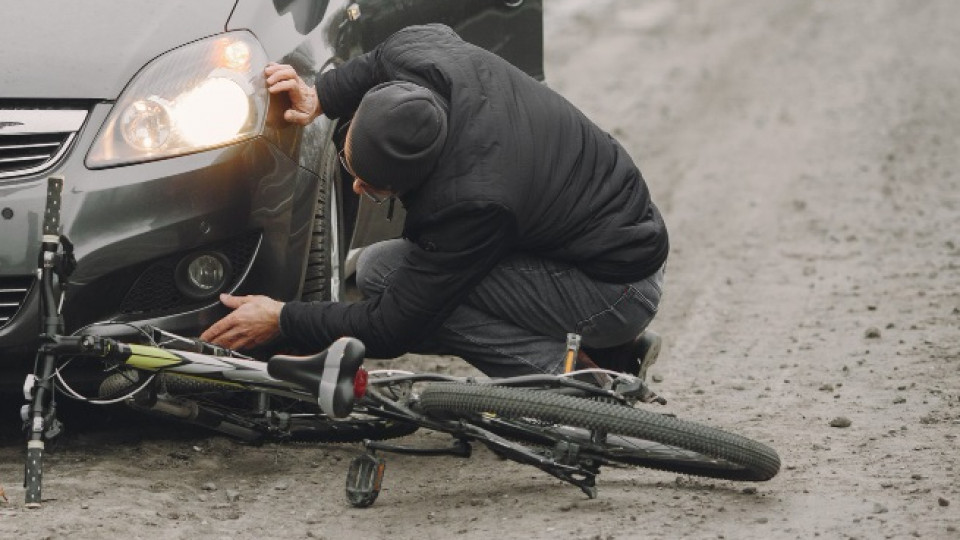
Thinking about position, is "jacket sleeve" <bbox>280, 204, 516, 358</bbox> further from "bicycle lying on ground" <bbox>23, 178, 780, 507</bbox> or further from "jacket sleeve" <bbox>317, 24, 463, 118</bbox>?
"jacket sleeve" <bbox>317, 24, 463, 118</bbox>

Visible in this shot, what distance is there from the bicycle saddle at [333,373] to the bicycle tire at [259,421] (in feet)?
1.15

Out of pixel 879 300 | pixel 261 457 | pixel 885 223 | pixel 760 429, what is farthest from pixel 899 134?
pixel 261 457

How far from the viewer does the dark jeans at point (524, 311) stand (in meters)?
4.77

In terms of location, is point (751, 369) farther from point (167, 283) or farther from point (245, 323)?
point (167, 283)

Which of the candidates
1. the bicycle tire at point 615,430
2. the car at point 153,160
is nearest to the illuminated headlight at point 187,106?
the car at point 153,160

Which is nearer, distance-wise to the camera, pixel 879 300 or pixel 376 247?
pixel 376 247

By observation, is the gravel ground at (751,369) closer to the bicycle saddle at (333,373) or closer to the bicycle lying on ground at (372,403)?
the bicycle lying on ground at (372,403)

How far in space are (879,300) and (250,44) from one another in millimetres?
3697

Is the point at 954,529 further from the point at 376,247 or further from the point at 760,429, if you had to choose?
the point at 376,247

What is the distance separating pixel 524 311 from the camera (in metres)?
4.80

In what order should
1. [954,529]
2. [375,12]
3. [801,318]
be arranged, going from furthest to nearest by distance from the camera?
[801,318] → [375,12] → [954,529]

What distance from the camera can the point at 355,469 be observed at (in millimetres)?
4465

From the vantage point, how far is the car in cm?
436

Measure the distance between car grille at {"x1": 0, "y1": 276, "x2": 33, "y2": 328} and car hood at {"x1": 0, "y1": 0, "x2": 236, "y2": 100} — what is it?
1.59ft
